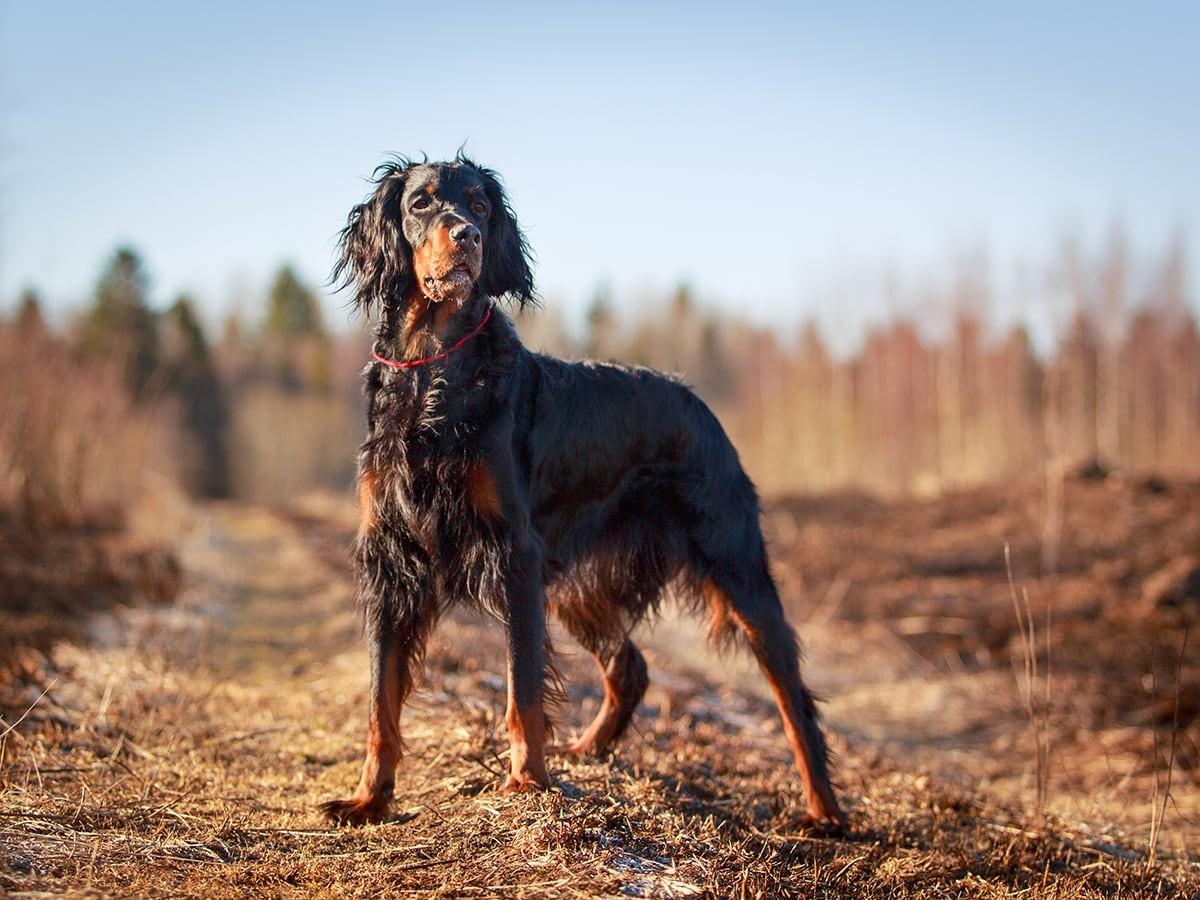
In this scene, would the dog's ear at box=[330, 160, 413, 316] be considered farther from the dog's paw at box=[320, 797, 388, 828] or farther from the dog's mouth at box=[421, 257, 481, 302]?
the dog's paw at box=[320, 797, 388, 828]

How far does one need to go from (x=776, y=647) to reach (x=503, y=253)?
5.81 feet

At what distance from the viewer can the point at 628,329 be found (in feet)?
116

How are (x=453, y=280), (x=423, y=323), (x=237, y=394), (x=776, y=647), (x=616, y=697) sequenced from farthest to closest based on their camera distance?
1. (x=237, y=394)
2. (x=616, y=697)
3. (x=776, y=647)
4. (x=423, y=323)
5. (x=453, y=280)

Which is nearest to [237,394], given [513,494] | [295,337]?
[295,337]

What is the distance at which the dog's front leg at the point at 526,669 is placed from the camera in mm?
3416

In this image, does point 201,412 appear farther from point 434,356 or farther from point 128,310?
point 434,356

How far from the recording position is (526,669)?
11.5 feet

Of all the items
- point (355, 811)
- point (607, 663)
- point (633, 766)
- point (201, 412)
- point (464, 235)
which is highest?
point (201, 412)

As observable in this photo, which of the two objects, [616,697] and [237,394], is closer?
[616,697]

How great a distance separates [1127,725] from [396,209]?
5.19 meters

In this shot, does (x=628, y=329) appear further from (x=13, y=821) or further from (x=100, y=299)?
(x=13, y=821)

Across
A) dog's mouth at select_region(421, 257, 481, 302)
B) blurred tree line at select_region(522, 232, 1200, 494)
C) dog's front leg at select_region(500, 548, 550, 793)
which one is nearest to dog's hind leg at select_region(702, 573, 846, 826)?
dog's front leg at select_region(500, 548, 550, 793)

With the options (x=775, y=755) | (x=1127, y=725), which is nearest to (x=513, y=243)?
(x=775, y=755)

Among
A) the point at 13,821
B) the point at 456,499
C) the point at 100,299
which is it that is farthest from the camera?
the point at 100,299
